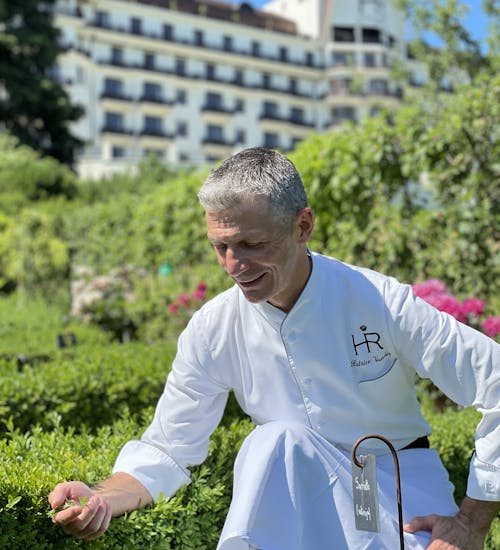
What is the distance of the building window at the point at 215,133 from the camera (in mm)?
60219

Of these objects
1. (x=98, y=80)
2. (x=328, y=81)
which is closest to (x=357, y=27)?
(x=328, y=81)

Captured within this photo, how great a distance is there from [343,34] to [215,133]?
13.7 m

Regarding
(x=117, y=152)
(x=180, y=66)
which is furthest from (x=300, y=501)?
(x=180, y=66)

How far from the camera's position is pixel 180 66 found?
6044cm

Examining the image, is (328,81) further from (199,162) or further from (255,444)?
(255,444)

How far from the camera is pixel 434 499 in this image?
2.17 m

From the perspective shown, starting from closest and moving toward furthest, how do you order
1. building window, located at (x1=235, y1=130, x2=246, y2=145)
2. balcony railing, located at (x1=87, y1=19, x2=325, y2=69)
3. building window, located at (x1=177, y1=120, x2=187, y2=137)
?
1. balcony railing, located at (x1=87, y1=19, x2=325, y2=69)
2. building window, located at (x1=177, y1=120, x2=187, y2=137)
3. building window, located at (x1=235, y1=130, x2=246, y2=145)

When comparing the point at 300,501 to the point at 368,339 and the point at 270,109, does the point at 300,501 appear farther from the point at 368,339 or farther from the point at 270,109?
the point at 270,109

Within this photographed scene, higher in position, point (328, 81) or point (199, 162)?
point (328, 81)

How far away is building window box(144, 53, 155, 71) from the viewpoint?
2307 inches

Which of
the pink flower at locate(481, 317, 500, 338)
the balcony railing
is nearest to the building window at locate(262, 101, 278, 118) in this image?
the balcony railing

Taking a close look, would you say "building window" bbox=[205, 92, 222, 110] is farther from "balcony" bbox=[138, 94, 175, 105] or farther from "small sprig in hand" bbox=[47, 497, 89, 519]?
"small sprig in hand" bbox=[47, 497, 89, 519]

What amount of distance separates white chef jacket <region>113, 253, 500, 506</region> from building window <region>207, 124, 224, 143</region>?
5846cm

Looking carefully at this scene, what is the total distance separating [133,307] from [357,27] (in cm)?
5834
